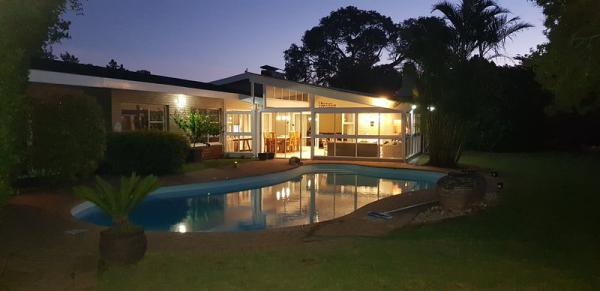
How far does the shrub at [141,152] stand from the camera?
13.9 metres

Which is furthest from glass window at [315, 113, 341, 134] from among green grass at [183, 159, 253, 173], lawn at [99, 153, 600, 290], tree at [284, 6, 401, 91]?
tree at [284, 6, 401, 91]

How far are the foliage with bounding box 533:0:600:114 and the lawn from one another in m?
2.66

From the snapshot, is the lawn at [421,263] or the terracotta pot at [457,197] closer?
the lawn at [421,263]

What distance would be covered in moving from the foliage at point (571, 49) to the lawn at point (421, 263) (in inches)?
105

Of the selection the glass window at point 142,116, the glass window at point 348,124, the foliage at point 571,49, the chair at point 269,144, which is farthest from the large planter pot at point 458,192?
the chair at point 269,144

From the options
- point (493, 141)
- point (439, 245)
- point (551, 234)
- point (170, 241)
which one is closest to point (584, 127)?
point (493, 141)

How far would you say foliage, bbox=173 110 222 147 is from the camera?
18.2 metres

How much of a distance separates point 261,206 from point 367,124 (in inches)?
433

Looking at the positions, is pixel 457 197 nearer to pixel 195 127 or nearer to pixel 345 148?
pixel 345 148

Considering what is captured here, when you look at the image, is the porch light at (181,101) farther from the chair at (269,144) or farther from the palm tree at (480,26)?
the palm tree at (480,26)

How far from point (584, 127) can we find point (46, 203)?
27487 mm

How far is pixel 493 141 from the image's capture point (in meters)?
26.6

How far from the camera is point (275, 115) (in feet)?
74.8

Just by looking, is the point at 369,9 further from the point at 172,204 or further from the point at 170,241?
the point at 170,241
